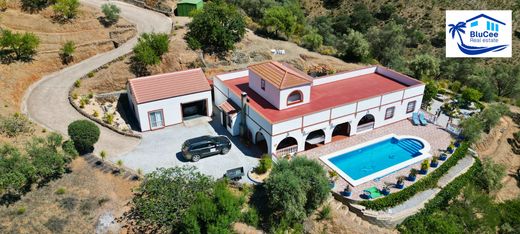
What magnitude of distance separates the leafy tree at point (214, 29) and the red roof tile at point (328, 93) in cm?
819

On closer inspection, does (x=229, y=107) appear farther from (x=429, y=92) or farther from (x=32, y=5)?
(x=32, y=5)

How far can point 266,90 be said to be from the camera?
1309 inches

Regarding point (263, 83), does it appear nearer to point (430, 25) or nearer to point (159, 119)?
point (159, 119)

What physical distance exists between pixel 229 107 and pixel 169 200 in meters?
13.3

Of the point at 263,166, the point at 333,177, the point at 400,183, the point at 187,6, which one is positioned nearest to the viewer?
the point at 400,183

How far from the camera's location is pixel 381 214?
25734 millimetres

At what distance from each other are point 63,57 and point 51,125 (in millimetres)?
12164

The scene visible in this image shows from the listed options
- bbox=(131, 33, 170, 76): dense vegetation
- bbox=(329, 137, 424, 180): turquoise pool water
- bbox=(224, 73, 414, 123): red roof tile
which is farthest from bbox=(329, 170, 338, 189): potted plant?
bbox=(131, 33, 170, 76): dense vegetation

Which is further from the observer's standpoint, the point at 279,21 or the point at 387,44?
the point at 387,44

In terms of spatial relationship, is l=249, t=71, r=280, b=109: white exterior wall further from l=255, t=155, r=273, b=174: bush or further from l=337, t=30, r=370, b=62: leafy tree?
l=337, t=30, r=370, b=62: leafy tree

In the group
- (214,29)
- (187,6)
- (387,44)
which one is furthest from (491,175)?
(187,6)

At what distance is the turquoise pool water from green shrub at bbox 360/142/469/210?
8.95 ft

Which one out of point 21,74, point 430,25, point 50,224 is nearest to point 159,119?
point 50,224

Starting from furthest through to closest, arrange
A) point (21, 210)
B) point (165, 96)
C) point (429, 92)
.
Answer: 1. point (429, 92)
2. point (165, 96)
3. point (21, 210)
